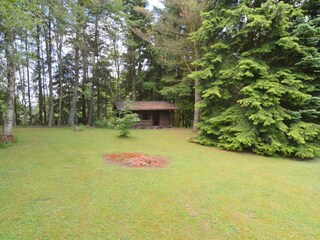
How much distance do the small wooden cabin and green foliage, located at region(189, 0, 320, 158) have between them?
9380 mm

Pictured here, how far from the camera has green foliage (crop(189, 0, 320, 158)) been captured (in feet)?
28.0

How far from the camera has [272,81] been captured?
353 inches

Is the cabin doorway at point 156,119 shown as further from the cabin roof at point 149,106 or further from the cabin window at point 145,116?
the cabin roof at point 149,106

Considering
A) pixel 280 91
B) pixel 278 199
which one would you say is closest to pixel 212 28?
pixel 280 91

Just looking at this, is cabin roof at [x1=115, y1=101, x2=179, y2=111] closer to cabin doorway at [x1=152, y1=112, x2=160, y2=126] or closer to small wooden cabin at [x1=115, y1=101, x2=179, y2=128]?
small wooden cabin at [x1=115, y1=101, x2=179, y2=128]

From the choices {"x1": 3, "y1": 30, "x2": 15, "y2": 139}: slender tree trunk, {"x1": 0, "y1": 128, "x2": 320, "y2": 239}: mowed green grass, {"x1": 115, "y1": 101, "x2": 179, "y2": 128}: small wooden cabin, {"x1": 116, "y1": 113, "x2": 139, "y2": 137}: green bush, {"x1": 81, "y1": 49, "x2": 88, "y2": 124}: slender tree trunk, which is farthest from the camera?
{"x1": 115, "y1": 101, "x2": 179, "y2": 128}: small wooden cabin

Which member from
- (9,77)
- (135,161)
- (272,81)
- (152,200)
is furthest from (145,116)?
Result: (152,200)

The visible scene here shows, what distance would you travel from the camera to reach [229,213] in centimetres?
373

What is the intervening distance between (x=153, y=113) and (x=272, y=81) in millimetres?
12828

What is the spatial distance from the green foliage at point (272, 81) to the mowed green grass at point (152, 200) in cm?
208

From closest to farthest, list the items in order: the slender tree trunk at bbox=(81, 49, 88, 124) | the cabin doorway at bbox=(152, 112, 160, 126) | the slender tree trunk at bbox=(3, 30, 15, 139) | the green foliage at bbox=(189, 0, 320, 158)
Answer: the slender tree trunk at bbox=(3, 30, 15, 139)
the green foliage at bbox=(189, 0, 320, 158)
the slender tree trunk at bbox=(81, 49, 88, 124)
the cabin doorway at bbox=(152, 112, 160, 126)

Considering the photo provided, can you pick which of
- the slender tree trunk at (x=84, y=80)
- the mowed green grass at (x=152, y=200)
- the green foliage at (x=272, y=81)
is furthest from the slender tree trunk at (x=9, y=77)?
the slender tree trunk at (x=84, y=80)

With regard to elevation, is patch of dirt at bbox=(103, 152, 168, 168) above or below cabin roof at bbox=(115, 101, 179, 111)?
below

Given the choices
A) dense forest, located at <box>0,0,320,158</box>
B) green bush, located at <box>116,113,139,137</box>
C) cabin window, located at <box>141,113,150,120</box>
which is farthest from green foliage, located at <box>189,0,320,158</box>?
cabin window, located at <box>141,113,150,120</box>
